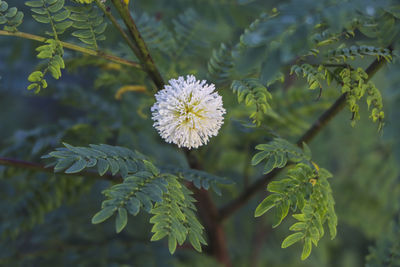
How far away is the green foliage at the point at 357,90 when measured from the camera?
2.47 ft

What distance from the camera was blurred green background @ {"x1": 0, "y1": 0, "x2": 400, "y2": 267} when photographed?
1.15m

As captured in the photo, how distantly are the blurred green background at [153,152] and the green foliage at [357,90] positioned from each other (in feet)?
0.16

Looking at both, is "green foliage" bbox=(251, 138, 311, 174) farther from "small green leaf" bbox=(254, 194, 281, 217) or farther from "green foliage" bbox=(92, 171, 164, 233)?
"green foliage" bbox=(92, 171, 164, 233)

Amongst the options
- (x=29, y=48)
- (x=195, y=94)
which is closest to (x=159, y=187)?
(x=195, y=94)

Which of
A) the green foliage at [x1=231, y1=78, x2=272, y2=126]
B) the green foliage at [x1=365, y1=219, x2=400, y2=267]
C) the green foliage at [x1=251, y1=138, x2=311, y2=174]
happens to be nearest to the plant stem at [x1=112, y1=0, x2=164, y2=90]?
the green foliage at [x1=231, y1=78, x2=272, y2=126]

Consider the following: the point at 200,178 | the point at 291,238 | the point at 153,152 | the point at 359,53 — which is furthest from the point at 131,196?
the point at 153,152

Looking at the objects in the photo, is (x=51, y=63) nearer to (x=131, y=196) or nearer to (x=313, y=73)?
(x=131, y=196)

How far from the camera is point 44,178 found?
1.16m

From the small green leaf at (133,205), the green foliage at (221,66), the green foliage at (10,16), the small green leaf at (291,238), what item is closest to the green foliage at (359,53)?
the green foliage at (221,66)

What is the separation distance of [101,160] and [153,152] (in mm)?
656

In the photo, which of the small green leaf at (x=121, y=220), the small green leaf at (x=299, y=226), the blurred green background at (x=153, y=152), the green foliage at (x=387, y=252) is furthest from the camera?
the blurred green background at (x=153, y=152)

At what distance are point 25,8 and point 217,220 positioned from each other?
133 centimetres

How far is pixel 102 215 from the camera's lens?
25.5 inches

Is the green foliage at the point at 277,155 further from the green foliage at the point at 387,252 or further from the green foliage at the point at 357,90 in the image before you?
the green foliage at the point at 387,252
